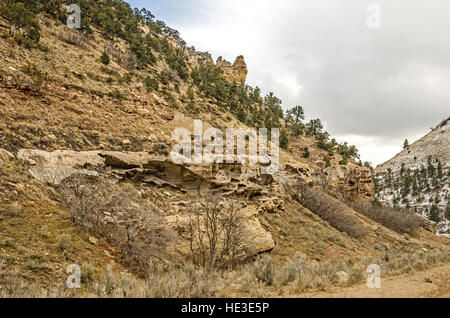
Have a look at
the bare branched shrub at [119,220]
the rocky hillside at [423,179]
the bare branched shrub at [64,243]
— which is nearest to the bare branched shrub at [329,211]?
the bare branched shrub at [119,220]

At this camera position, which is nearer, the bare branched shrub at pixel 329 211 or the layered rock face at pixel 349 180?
the bare branched shrub at pixel 329 211

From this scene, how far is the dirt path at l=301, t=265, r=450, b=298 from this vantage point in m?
5.52

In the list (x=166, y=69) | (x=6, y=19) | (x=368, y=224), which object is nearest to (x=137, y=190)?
(x=6, y=19)

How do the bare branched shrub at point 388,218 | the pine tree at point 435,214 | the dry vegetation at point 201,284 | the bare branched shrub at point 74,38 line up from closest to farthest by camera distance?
1. the dry vegetation at point 201,284
2. the bare branched shrub at point 74,38
3. the bare branched shrub at point 388,218
4. the pine tree at point 435,214

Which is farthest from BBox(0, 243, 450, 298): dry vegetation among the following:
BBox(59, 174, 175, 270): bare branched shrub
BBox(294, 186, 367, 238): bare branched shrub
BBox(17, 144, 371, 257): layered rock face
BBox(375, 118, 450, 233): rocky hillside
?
BBox(375, 118, 450, 233): rocky hillside

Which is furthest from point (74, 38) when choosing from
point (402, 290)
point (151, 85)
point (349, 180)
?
point (349, 180)

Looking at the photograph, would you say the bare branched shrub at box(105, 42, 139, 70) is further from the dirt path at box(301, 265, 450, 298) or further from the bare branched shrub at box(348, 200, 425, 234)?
the bare branched shrub at box(348, 200, 425, 234)

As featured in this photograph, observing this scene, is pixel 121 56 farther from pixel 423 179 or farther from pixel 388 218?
pixel 423 179

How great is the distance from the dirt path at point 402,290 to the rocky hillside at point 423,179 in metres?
71.9

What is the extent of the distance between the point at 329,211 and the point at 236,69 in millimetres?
58476

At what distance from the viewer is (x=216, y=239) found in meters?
11.3

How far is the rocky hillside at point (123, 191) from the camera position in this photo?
852cm

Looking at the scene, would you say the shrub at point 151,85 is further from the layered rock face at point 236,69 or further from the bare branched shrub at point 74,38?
the layered rock face at point 236,69

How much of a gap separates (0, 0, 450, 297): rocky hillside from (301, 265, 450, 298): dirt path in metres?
0.75
